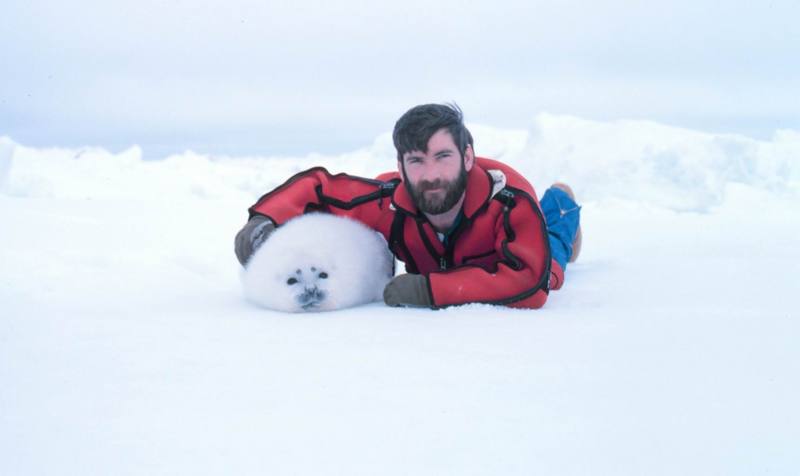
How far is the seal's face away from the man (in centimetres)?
25

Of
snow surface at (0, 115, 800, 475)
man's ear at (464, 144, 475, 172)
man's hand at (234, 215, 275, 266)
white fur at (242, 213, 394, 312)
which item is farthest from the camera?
man's hand at (234, 215, 275, 266)

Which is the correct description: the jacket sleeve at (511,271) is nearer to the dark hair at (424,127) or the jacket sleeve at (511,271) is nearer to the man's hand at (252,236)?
the dark hair at (424,127)

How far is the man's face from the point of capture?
2.34 m

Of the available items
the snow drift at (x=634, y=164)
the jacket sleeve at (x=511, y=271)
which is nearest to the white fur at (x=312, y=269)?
the jacket sleeve at (x=511, y=271)

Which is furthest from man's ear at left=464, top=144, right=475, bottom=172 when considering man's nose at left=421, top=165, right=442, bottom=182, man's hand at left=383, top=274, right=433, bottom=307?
man's hand at left=383, top=274, right=433, bottom=307

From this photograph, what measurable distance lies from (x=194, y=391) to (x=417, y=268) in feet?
5.20

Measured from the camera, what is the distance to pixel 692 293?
260cm

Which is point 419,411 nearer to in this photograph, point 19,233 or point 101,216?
point 19,233

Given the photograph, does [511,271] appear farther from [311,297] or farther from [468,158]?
[311,297]

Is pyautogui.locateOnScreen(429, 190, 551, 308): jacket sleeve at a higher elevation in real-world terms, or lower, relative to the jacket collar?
lower

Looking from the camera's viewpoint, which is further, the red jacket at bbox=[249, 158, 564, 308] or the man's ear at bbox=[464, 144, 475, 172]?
the man's ear at bbox=[464, 144, 475, 172]

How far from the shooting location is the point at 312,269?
7.77 feet

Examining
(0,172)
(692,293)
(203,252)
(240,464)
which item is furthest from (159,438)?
(0,172)

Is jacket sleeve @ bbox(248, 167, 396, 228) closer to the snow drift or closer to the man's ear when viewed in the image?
the man's ear
